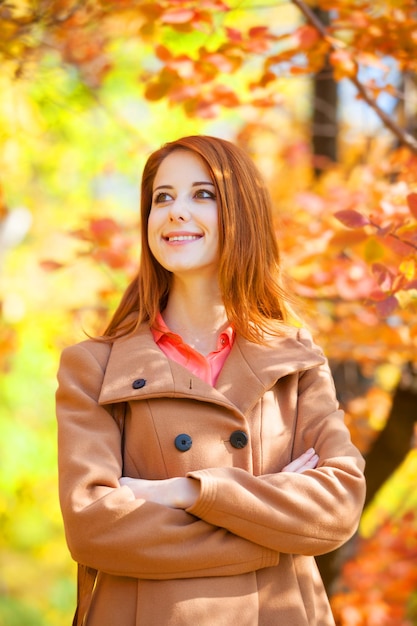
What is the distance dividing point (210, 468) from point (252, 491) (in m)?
0.13

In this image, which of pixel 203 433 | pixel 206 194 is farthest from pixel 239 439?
pixel 206 194

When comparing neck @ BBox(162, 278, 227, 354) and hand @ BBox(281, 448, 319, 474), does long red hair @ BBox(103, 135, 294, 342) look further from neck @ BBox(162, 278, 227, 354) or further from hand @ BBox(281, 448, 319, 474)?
hand @ BBox(281, 448, 319, 474)

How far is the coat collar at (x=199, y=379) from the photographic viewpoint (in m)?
2.19

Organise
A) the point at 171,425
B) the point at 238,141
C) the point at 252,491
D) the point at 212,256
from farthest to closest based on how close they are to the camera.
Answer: the point at 238,141 → the point at 212,256 → the point at 171,425 → the point at 252,491

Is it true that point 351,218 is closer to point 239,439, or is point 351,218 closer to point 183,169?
point 183,169

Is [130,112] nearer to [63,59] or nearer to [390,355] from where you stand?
[63,59]

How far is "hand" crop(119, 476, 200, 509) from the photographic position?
6.67ft

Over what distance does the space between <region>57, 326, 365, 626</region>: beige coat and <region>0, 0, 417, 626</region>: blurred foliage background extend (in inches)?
20.4

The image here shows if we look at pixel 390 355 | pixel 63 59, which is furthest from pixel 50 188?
pixel 390 355

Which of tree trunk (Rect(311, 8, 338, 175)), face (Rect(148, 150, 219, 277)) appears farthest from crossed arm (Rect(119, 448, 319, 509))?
tree trunk (Rect(311, 8, 338, 175))

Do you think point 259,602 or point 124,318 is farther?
point 124,318

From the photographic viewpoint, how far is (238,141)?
207 inches

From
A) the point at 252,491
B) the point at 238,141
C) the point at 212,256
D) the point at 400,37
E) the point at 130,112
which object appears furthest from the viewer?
the point at 130,112

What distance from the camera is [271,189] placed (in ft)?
20.1
